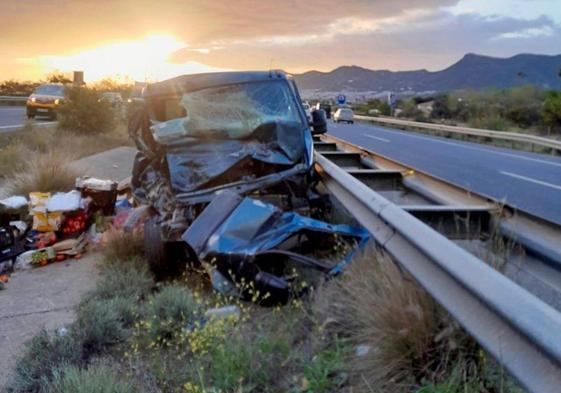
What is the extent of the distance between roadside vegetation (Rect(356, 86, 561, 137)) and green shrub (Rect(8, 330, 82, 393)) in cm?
3398

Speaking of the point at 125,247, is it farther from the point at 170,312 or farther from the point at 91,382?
the point at 91,382

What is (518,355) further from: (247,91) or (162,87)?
(162,87)

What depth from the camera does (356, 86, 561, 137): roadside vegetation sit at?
35.7m

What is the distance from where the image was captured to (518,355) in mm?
2094

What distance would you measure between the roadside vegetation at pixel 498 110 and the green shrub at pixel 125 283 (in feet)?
106

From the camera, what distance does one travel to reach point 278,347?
369 cm

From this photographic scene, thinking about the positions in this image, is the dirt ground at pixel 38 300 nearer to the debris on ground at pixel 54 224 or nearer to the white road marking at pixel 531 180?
the debris on ground at pixel 54 224

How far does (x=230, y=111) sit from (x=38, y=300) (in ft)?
9.84

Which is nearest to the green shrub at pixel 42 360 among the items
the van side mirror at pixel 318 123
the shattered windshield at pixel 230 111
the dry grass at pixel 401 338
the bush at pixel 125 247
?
the dry grass at pixel 401 338

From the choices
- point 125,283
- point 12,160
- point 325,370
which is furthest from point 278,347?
point 12,160

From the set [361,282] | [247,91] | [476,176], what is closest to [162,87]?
[247,91]

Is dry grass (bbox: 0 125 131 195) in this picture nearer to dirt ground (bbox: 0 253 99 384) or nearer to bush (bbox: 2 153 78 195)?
bush (bbox: 2 153 78 195)

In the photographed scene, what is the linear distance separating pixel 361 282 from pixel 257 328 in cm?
84

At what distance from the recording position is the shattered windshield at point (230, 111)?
677 cm
